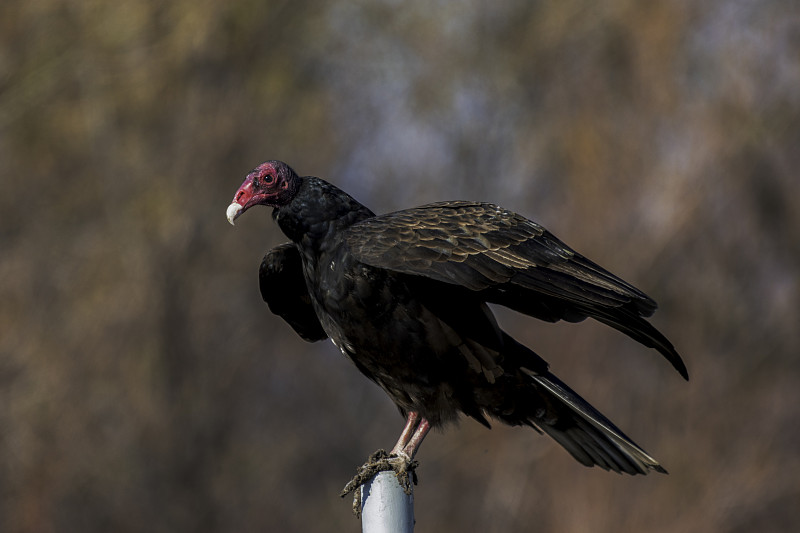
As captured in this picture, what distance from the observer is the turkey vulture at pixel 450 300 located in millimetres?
3424

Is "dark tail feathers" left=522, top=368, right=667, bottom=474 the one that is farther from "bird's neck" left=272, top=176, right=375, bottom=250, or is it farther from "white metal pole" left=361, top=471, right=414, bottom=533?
"bird's neck" left=272, top=176, right=375, bottom=250

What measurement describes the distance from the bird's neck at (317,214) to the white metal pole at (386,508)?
99cm

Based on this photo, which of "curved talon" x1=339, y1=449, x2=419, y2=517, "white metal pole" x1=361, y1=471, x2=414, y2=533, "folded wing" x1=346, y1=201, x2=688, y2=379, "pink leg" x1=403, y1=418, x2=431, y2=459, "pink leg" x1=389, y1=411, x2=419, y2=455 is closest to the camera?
"white metal pole" x1=361, y1=471, x2=414, y2=533

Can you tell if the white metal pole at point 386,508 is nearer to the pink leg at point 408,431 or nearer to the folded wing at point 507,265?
the pink leg at point 408,431

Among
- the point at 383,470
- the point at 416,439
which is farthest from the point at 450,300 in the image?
the point at 383,470

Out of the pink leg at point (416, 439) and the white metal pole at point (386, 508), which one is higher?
the pink leg at point (416, 439)

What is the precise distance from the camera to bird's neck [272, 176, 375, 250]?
385cm

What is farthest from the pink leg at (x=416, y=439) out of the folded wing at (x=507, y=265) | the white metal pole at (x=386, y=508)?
the folded wing at (x=507, y=265)

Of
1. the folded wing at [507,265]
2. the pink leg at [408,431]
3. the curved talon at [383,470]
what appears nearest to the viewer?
the folded wing at [507,265]

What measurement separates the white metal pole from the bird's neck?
0.99 m

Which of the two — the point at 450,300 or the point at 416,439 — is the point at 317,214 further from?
the point at 416,439

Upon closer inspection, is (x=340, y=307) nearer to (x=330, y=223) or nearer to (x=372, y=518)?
(x=330, y=223)

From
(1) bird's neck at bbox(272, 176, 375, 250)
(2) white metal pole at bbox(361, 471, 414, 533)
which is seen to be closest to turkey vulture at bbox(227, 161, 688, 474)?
(1) bird's neck at bbox(272, 176, 375, 250)

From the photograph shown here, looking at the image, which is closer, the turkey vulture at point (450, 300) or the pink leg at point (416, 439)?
the turkey vulture at point (450, 300)
